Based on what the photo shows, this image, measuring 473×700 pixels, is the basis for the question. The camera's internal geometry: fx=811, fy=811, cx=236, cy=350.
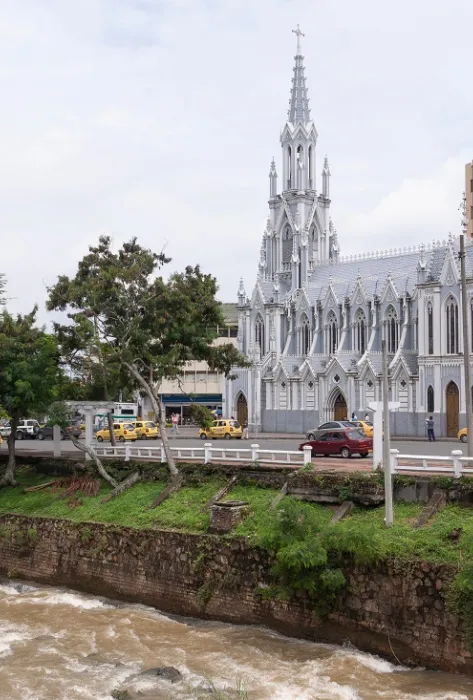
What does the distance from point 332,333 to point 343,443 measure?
30662 millimetres

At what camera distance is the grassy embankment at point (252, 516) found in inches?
675

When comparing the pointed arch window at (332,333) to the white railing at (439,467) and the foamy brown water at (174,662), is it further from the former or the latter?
the foamy brown water at (174,662)

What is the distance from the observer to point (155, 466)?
27.0 m

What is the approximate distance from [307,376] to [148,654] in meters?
41.9

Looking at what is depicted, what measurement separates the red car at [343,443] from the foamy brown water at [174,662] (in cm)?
1111

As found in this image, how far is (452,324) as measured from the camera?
5009 cm

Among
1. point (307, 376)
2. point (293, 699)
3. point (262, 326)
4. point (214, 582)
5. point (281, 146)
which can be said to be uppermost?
point (281, 146)

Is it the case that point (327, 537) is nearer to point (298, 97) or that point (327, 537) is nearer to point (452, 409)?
point (452, 409)

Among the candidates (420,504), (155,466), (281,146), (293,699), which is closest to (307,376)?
(281,146)

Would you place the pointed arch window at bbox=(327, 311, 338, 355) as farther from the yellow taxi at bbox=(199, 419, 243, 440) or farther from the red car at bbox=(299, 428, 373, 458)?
the red car at bbox=(299, 428, 373, 458)

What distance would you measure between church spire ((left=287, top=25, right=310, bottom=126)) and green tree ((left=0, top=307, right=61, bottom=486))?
44.2 meters

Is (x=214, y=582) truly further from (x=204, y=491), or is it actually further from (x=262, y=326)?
(x=262, y=326)

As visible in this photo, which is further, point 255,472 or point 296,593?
point 255,472

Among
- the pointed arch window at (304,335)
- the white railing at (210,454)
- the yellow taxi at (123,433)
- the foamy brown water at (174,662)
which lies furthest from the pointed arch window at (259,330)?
the foamy brown water at (174,662)
